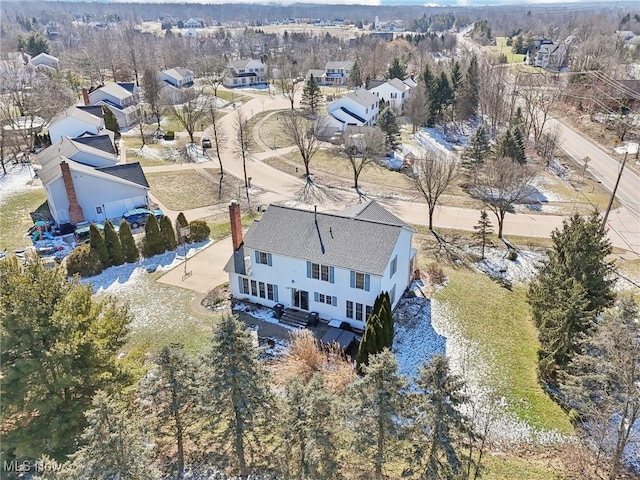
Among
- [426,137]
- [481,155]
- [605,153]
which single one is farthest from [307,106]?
[605,153]

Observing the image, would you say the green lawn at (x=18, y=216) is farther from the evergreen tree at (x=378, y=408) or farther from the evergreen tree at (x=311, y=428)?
the evergreen tree at (x=378, y=408)

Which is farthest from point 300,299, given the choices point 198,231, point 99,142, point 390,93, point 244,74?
point 244,74

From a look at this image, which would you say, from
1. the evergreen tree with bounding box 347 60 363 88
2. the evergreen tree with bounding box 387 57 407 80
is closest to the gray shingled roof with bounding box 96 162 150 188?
the evergreen tree with bounding box 387 57 407 80

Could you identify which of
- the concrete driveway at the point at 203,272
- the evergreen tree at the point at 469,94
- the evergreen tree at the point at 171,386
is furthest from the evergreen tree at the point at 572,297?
the evergreen tree at the point at 469,94

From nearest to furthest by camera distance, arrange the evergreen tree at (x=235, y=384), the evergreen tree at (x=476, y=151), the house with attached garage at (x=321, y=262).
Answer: the evergreen tree at (x=235, y=384) < the house with attached garage at (x=321, y=262) < the evergreen tree at (x=476, y=151)

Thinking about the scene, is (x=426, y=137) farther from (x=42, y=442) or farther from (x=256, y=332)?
(x=42, y=442)

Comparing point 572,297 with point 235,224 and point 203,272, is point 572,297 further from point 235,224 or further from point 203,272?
point 203,272
